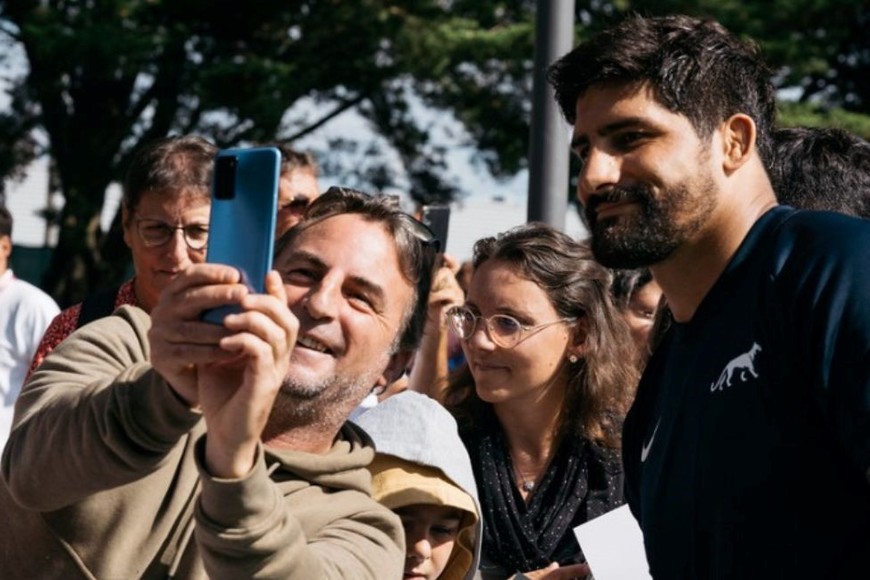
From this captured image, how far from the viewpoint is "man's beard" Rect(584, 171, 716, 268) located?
8.57 ft

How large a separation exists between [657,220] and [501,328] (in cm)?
164

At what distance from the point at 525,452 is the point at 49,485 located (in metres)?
2.22

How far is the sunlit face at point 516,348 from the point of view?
165 inches

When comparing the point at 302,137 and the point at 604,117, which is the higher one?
the point at 302,137

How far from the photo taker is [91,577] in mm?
2295

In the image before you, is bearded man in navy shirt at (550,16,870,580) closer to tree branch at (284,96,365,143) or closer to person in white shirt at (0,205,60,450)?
person in white shirt at (0,205,60,450)

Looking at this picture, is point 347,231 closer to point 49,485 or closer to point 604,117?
point 604,117

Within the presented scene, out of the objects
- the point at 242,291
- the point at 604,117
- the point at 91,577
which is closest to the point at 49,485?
the point at 91,577

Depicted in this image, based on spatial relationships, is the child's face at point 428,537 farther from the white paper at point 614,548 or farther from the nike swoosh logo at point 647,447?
the nike swoosh logo at point 647,447

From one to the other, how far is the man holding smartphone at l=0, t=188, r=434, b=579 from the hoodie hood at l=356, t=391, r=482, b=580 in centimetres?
20

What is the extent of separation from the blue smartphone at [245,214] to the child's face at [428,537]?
1448 millimetres

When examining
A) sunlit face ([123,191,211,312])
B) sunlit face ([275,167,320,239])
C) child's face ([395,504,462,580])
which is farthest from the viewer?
sunlit face ([275,167,320,239])

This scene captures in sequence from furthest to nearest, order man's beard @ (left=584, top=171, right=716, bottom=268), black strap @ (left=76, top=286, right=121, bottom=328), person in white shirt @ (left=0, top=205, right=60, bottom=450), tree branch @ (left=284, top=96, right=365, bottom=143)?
tree branch @ (left=284, top=96, right=365, bottom=143) → person in white shirt @ (left=0, top=205, right=60, bottom=450) → black strap @ (left=76, top=286, right=121, bottom=328) → man's beard @ (left=584, top=171, right=716, bottom=268)

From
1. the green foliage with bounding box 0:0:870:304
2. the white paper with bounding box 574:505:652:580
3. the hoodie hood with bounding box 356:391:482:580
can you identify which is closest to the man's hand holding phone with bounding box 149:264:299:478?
the hoodie hood with bounding box 356:391:482:580
